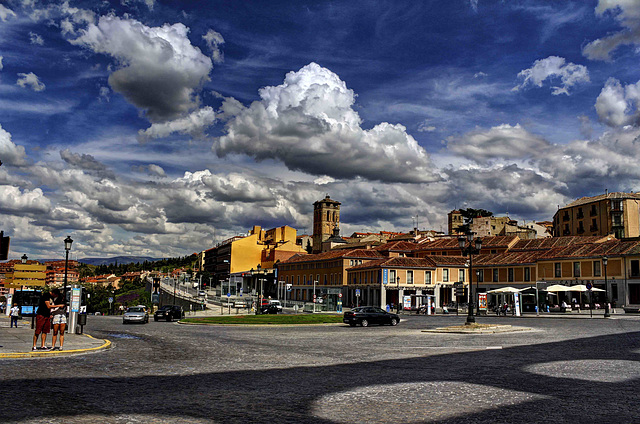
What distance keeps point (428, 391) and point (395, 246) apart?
88.2 m

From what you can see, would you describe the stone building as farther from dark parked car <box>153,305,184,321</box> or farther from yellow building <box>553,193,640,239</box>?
→ dark parked car <box>153,305,184,321</box>

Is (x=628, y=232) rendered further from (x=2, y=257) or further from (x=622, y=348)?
(x=2, y=257)

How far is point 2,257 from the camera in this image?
15625 millimetres

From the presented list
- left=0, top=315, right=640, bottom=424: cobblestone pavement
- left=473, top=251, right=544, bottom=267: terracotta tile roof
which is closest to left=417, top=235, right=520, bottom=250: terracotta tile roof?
left=473, top=251, right=544, bottom=267: terracotta tile roof

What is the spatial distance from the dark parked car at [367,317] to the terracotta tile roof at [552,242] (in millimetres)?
50528

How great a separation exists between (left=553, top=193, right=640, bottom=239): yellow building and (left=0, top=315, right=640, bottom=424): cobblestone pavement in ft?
275

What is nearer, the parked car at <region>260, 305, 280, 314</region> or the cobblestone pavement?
the cobblestone pavement

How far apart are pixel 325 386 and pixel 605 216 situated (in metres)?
96.5

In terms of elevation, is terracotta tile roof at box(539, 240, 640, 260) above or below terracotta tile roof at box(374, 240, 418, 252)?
below

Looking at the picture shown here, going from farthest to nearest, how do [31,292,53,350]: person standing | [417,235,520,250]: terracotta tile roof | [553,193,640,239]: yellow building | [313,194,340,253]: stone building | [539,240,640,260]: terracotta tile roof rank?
1. [313,194,340,253]: stone building
2. [553,193,640,239]: yellow building
3. [417,235,520,250]: terracotta tile roof
4. [539,240,640,260]: terracotta tile roof
5. [31,292,53,350]: person standing

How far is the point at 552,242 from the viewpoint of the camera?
8300 cm

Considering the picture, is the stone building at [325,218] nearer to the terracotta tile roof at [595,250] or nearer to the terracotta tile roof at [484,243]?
the terracotta tile roof at [484,243]

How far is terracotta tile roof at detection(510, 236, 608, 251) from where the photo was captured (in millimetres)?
79613

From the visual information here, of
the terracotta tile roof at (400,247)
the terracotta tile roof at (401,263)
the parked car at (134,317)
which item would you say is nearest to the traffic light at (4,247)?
the parked car at (134,317)
